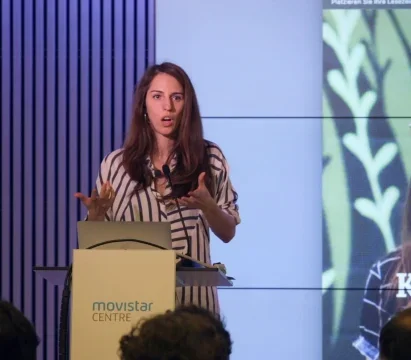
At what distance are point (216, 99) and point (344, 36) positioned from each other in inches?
33.7

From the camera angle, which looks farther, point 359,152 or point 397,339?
point 359,152

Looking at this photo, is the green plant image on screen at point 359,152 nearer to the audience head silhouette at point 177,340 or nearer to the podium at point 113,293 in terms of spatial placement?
the podium at point 113,293

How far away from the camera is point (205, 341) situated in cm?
192

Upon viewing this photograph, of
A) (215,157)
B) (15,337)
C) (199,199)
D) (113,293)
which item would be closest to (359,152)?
(215,157)

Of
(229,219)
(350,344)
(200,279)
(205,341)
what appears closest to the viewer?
(205,341)

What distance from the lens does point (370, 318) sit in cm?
566

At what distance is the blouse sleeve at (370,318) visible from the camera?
563cm

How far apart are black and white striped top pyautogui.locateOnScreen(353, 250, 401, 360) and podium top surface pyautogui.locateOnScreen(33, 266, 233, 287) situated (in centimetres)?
246

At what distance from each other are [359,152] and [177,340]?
13.1 feet

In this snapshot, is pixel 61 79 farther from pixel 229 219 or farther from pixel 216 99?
pixel 229 219

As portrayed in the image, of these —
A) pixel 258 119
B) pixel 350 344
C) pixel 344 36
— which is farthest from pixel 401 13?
pixel 350 344

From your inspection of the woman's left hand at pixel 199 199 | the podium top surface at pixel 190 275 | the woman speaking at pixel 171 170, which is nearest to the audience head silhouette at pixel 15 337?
the podium top surface at pixel 190 275

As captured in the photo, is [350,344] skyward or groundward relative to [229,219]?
groundward

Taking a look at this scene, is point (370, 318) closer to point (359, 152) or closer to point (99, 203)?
point (359, 152)
